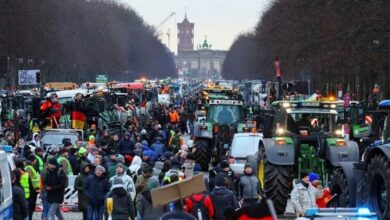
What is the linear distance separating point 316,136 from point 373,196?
6.05 meters

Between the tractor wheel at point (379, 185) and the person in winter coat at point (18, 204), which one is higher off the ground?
the tractor wheel at point (379, 185)

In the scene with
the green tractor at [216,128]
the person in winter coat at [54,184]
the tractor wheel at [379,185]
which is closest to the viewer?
the tractor wheel at [379,185]

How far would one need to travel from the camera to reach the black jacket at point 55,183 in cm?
2097

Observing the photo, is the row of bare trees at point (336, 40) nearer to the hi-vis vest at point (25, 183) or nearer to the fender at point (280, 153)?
the fender at point (280, 153)

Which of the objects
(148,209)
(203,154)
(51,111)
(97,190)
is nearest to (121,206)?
(148,209)

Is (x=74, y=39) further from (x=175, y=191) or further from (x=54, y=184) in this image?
(x=175, y=191)

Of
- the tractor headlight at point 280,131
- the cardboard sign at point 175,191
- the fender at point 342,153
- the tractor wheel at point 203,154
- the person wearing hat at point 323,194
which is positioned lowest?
the tractor wheel at point 203,154

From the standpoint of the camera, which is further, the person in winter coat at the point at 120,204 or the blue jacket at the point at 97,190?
the blue jacket at the point at 97,190

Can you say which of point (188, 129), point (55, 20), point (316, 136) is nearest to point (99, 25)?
point (55, 20)

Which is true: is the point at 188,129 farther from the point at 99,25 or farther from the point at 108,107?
the point at 99,25

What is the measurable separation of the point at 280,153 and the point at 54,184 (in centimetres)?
421

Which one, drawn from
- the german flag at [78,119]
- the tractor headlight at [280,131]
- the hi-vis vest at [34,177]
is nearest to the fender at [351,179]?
the tractor headlight at [280,131]

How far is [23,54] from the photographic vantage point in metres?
74.1

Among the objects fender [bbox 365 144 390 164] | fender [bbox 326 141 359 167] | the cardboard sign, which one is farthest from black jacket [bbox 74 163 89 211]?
the cardboard sign
